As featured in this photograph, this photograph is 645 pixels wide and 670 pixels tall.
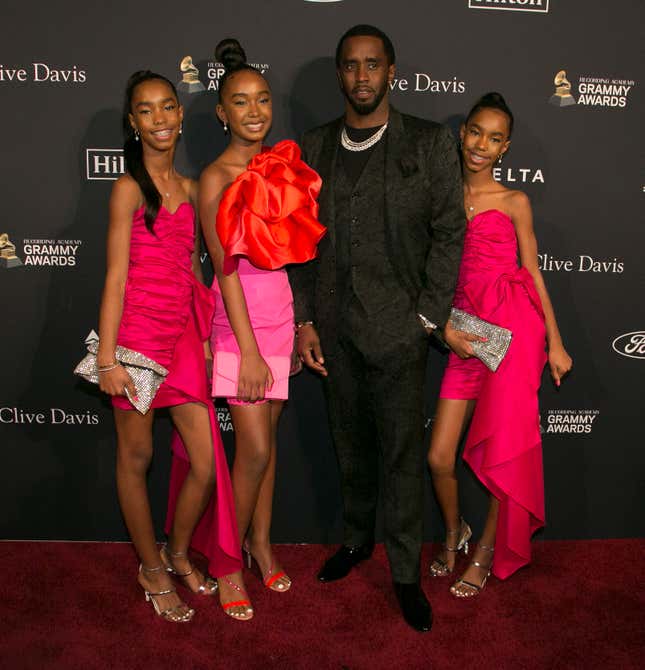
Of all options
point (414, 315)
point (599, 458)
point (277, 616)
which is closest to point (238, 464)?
point (277, 616)

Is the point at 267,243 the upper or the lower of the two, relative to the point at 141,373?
upper

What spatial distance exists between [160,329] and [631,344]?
2242 millimetres

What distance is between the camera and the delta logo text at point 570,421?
3576mm

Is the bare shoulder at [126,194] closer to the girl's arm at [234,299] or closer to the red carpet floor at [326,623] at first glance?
the girl's arm at [234,299]

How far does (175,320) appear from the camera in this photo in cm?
285

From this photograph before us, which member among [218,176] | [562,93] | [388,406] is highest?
[562,93]

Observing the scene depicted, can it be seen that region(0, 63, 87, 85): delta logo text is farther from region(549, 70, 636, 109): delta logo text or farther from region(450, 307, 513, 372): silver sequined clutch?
region(549, 70, 636, 109): delta logo text

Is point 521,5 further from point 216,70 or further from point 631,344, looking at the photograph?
point 631,344

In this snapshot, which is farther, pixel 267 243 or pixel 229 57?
pixel 229 57

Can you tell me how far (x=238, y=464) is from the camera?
2971 millimetres

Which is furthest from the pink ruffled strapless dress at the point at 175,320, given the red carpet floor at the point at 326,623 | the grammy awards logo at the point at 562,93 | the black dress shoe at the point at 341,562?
the grammy awards logo at the point at 562,93

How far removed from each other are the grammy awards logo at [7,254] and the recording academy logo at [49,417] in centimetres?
69

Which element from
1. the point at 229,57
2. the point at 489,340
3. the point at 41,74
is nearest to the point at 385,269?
the point at 489,340

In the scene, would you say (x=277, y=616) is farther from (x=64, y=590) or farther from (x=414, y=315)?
(x=414, y=315)
